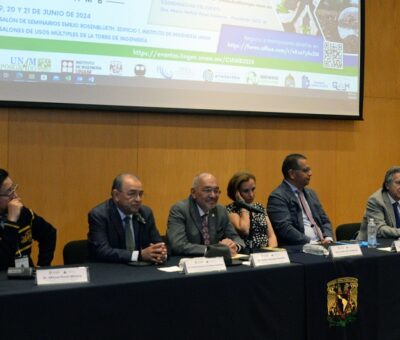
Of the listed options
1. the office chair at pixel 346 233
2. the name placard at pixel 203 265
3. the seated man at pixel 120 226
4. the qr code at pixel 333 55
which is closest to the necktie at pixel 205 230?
the seated man at pixel 120 226

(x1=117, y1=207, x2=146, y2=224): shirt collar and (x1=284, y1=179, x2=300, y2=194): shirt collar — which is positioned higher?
(x1=284, y1=179, x2=300, y2=194): shirt collar

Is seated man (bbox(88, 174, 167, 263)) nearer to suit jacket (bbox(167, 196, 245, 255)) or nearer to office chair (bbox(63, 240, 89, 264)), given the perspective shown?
suit jacket (bbox(167, 196, 245, 255))

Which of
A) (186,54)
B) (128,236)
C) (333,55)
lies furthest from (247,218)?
(333,55)

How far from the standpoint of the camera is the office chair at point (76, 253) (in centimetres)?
354

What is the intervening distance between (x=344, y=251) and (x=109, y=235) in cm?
130

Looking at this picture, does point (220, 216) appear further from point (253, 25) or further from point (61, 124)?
point (253, 25)

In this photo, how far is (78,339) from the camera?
2441 mm

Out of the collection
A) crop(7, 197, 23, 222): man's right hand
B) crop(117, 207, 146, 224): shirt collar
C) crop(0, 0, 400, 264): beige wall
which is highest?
crop(0, 0, 400, 264): beige wall

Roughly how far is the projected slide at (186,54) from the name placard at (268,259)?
202cm

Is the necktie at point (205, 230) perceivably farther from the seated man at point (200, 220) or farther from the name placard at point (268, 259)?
the name placard at point (268, 259)

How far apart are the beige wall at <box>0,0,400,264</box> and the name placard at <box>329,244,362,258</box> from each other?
1966mm

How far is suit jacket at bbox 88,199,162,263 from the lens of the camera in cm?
314

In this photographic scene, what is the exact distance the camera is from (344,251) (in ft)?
10.9

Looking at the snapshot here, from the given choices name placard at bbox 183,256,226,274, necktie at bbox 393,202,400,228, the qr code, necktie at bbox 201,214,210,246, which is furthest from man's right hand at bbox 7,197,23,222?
the qr code
